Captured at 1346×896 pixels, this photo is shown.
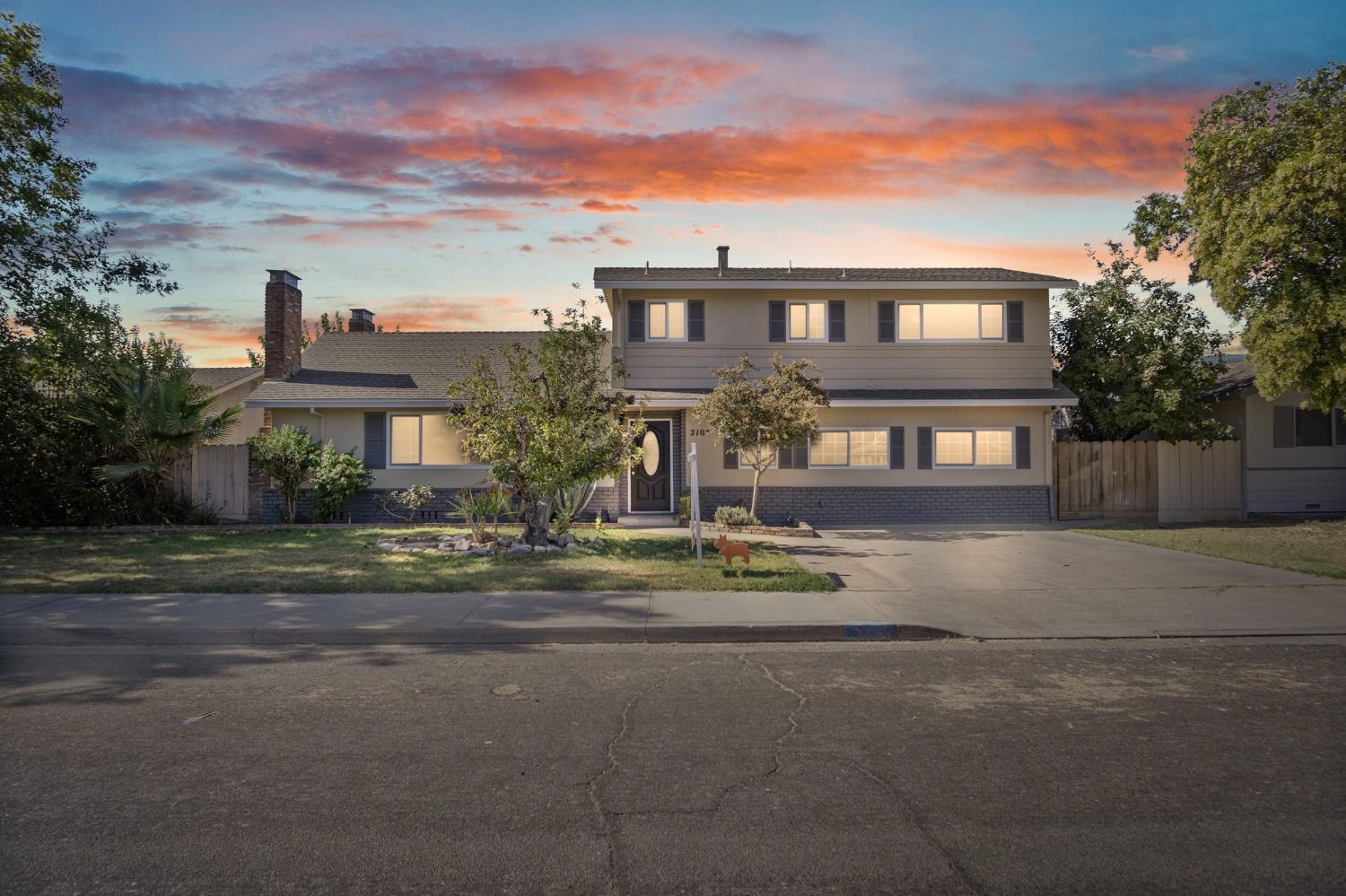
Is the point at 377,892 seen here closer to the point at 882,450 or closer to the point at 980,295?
the point at 882,450

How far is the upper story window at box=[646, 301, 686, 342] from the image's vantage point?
70.3 ft

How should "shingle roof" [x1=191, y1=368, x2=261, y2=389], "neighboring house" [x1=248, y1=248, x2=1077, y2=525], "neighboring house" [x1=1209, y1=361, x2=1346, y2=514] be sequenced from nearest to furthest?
"neighboring house" [x1=248, y1=248, x2=1077, y2=525] → "neighboring house" [x1=1209, y1=361, x2=1346, y2=514] → "shingle roof" [x1=191, y1=368, x2=261, y2=389]

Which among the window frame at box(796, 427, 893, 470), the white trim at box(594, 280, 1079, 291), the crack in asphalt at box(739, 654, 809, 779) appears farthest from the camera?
the window frame at box(796, 427, 893, 470)

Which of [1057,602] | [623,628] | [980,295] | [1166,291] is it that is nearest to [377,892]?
[623,628]

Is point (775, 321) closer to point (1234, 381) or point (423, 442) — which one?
point (423, 442)

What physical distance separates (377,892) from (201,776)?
1.93m

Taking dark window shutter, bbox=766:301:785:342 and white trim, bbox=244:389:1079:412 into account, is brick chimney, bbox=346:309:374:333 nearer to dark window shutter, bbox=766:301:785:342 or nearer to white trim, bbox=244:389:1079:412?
white trim, bbox=244:389:1079:412

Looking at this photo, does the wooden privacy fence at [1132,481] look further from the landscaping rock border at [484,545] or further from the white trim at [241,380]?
the white trim at [241,380]

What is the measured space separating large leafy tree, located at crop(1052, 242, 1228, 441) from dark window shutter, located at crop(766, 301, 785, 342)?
775cm

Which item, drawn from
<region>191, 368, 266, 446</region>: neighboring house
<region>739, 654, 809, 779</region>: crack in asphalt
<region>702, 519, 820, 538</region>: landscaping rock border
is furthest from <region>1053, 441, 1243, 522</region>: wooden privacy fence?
<region>191, 368, 266, 446</region>: neighboring house

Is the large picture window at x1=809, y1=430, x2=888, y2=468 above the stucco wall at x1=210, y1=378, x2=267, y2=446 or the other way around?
the other way around

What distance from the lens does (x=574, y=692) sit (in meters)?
6.83

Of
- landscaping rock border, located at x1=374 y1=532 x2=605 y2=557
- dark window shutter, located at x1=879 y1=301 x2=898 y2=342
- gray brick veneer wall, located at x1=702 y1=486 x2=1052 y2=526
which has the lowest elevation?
landscaping rock border, located at x1=374 y1=532 x2=605 y2=557

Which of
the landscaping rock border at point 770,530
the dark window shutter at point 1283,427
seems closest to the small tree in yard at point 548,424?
the landscaping rock border at point 770,530
